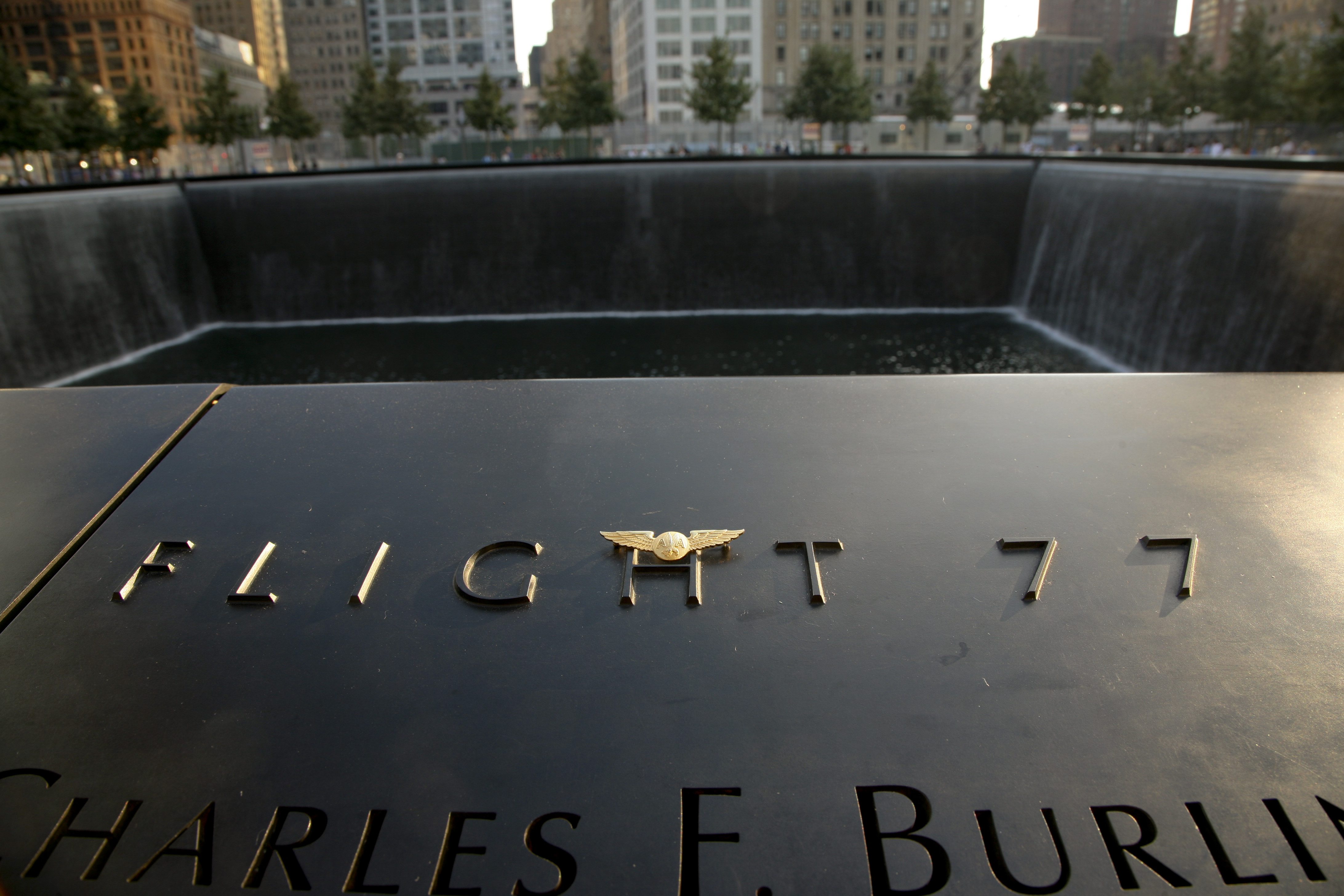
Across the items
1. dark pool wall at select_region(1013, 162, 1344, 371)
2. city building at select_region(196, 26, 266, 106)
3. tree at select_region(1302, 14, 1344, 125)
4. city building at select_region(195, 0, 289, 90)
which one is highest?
city building at select_region(195, 0, 289, 90)

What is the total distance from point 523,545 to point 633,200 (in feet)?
49.1

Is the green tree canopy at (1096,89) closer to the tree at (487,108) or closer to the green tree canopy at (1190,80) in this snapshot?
the green tree canopy at (1190,80)

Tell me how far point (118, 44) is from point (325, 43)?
1821 inches

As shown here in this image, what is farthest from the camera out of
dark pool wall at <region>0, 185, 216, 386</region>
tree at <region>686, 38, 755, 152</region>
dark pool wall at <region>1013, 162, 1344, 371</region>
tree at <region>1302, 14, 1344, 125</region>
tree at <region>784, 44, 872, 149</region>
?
tree at <region>784, 44, 872, 149</region>

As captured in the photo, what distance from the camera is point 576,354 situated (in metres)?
13.1

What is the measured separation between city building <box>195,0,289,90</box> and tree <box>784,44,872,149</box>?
115 metres

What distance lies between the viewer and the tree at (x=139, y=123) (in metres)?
36.6

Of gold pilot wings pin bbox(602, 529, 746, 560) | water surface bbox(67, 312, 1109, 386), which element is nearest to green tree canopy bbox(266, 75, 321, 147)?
water surface bbox(67, 312, 1109, 386)

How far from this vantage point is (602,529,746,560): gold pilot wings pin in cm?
167

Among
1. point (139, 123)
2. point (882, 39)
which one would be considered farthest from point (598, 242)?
point (882, 39)

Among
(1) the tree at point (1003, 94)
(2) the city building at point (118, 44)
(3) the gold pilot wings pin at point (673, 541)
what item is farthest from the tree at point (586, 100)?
(2) the city building at point (118, 44)

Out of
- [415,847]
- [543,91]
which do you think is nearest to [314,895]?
[415,847]

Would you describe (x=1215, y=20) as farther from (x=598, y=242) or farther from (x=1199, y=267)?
(x=1199, y=267)

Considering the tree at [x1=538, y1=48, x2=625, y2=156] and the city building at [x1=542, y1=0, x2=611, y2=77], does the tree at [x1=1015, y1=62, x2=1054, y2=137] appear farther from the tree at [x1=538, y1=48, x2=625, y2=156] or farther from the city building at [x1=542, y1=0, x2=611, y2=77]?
the city building at [x1=542, y1=0, x2=611, y2=77]
